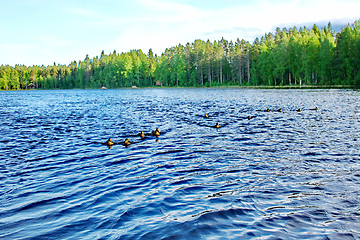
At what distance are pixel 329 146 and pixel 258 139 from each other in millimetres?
3943

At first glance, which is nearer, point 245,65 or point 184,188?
point 184,188

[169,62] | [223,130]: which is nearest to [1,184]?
[223,130]

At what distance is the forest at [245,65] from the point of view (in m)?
84.4

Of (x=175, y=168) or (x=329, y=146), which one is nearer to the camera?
(x=175, y=168)

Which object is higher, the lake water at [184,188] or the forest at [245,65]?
the forest at [245,65]

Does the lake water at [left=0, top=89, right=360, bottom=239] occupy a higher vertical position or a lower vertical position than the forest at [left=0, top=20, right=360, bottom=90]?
lower

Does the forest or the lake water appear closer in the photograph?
the lake water

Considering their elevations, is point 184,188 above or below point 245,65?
below

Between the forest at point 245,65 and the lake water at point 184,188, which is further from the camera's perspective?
the forest at point 245,65

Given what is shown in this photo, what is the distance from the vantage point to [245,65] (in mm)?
116500

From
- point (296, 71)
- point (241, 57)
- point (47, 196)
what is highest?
point (241, 57)

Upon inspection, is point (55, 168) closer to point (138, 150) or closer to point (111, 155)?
point (111, 155)

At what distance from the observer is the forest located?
84375 millimetres

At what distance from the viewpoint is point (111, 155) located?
47.6 ft
